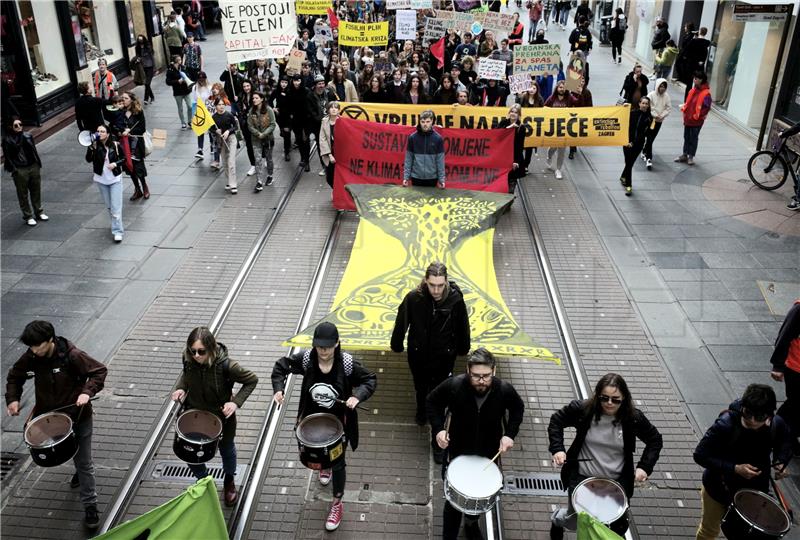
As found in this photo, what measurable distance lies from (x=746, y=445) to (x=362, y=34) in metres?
14.3

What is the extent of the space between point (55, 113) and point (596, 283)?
541 inches

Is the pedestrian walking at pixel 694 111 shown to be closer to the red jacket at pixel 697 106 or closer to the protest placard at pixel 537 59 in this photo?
the red jacket at pixel 697 106

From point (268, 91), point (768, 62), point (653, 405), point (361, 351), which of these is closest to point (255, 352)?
point (361, 351)

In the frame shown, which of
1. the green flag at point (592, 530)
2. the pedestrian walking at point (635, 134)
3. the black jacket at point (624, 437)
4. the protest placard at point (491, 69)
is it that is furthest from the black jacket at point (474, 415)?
the protest placard at point (491, 69)

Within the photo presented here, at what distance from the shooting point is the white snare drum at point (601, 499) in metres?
4.45

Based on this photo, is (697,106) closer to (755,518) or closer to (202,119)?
(202,119)

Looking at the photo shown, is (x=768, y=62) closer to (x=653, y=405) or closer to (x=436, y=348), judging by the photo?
(x=653, y=405)

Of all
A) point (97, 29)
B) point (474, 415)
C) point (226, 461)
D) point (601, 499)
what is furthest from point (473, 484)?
point (97, 29)

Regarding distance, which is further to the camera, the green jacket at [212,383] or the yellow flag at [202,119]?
the yellow flag at [202,119]

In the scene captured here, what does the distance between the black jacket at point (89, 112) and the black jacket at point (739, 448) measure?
12.0 metres

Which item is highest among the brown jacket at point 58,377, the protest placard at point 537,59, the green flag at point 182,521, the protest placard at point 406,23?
the protest placard at point 406,23

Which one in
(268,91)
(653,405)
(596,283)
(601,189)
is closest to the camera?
(653,405)

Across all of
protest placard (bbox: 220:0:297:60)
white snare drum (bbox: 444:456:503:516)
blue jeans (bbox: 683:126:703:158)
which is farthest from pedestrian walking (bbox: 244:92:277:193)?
white snare drum (bbox: 444:456:503:516)

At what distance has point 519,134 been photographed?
11.5 meters
